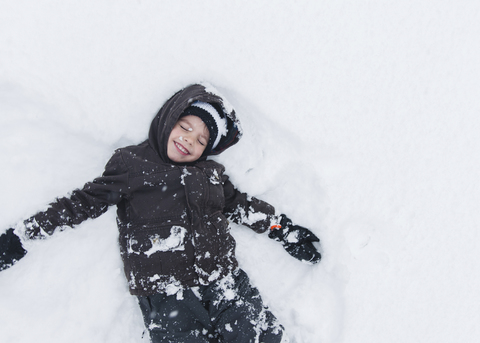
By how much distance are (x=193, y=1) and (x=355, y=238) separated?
1550 mm

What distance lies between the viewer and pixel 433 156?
1.83 m

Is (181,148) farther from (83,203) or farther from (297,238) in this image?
(297,238)

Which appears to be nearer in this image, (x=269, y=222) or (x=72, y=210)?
(x=72, y=210)

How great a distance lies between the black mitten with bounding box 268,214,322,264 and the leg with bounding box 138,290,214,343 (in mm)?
564

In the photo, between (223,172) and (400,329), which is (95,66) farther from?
(400,329)

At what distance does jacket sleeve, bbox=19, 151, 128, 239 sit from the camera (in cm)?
145

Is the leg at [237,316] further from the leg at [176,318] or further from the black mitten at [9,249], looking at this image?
the black mitten at [9,249]

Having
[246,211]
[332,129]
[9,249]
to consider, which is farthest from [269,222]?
[9,249]

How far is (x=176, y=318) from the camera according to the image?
1577mm

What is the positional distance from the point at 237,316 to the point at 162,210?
636 mm

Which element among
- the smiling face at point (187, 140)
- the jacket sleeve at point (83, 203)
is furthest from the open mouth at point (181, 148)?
the jacket sleeve at point (83, 203)

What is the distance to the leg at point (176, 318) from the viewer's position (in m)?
1.57

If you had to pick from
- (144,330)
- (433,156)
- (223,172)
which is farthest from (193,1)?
(144,330)

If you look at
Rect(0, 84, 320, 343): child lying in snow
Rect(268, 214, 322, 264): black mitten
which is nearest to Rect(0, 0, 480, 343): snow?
Rect(268, 214, 322, 264): black mitten
